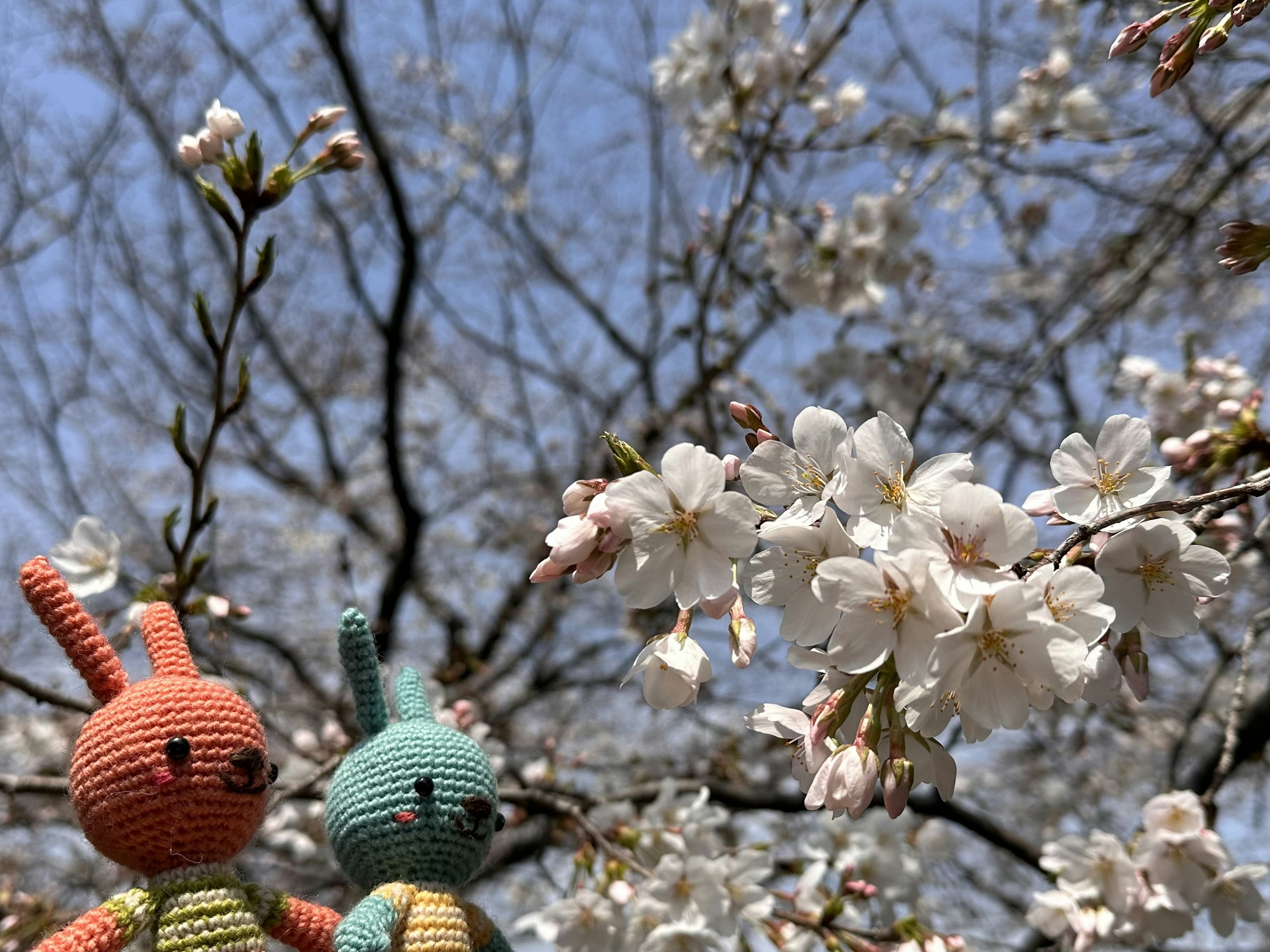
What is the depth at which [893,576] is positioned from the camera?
799 mm

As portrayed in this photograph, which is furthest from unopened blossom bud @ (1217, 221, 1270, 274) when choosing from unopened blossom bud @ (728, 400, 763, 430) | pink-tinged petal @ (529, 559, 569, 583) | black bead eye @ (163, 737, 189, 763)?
black bead eye @ (163, 737, 189, 763)

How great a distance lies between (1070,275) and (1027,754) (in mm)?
2721

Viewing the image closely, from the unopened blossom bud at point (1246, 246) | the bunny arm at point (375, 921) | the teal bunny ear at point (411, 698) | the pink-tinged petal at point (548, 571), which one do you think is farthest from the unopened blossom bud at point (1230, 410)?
the bunny arm at point (375, 921)

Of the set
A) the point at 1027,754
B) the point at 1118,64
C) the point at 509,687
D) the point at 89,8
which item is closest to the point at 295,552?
the point at 509,687

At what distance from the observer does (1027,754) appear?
5.14m

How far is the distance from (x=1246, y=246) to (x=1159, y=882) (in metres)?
1.11

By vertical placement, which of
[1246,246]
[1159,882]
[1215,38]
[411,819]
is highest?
[1215,38]

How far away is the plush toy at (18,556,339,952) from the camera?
88cm

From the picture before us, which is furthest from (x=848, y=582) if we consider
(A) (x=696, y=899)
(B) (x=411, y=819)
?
(A) (x=696, y=899)

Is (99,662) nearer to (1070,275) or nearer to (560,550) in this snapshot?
(560,550)

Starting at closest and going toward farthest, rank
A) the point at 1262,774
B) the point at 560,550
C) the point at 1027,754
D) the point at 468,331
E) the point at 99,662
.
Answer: the point at 560,550
the point at 99,662
the point at 1262,774
the point at 1027,754
the point at 468,331

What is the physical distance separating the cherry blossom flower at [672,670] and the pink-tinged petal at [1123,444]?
20.3 inches

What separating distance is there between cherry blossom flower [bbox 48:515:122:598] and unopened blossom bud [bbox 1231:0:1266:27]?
1975 millimetres

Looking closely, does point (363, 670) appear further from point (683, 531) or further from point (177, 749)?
point (683, 531)
